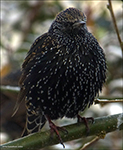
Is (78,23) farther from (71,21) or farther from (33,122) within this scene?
(33,122)

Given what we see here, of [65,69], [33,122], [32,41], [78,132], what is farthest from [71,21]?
[32,41]

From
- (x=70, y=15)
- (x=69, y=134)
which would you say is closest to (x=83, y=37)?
(x=70, y=15)

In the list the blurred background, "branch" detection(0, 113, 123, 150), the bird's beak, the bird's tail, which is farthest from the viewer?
the blurred background

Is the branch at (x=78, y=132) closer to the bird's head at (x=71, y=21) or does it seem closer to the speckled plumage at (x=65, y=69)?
the speckled plumage at (x=65, y=69)

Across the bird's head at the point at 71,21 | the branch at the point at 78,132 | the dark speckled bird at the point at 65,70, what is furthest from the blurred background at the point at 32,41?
the bird's head at the point at 71,21

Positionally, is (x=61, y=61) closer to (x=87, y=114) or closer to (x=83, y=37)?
(x=83, y=37)

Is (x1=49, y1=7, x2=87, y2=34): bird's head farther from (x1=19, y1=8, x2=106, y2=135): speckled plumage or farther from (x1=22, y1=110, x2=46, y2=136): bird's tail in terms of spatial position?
(x1=22, y1=110, x2=46, y2=136): bird's tail

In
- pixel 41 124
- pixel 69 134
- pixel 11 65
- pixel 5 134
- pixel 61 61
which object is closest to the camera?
pixel 69 134

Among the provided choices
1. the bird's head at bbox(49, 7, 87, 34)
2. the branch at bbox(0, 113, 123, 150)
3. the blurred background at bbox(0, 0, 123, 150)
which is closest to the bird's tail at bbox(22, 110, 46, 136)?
the blurred background at bbox(0, 0, 123, 150)
